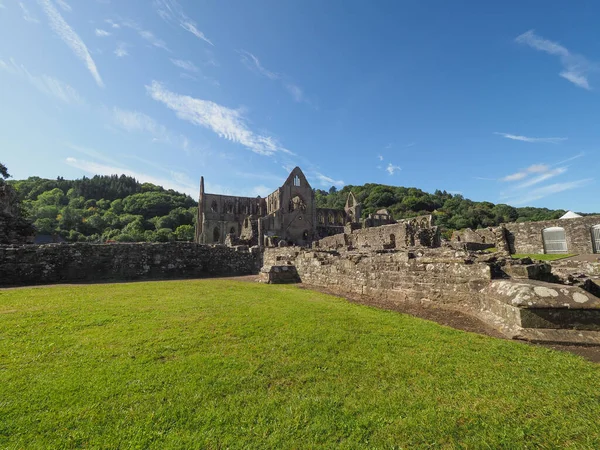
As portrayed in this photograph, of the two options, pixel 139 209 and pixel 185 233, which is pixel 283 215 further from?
pixel 139 209

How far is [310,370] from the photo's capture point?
374 centimetres

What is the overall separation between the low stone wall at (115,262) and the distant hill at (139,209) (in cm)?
6954

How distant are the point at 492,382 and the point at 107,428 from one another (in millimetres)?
4293

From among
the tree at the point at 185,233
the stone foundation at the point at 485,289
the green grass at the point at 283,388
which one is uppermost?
→ the tree at the point at 185,233

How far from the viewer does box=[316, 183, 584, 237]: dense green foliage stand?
290 feet

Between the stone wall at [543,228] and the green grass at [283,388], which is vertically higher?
the stone wall at [543,228]

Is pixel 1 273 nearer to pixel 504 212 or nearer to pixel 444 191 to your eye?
pixel 504 212

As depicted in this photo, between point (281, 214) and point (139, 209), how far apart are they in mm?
91881

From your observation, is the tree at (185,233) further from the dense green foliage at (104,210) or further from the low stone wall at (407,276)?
the low stone wall at (407,276)

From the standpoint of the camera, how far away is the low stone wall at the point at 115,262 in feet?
44.5

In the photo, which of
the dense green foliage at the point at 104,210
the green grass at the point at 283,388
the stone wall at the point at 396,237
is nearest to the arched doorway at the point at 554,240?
the stone wall at the point at 396,237

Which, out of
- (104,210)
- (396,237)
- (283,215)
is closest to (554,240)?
(396,237)

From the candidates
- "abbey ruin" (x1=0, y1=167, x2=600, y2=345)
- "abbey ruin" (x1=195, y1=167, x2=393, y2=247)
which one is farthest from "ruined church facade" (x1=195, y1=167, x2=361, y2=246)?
"abbey ruin" (x1=0, y1=167, x2=600, y2=345)

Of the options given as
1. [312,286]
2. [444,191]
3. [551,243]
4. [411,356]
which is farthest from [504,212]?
[411,356]
